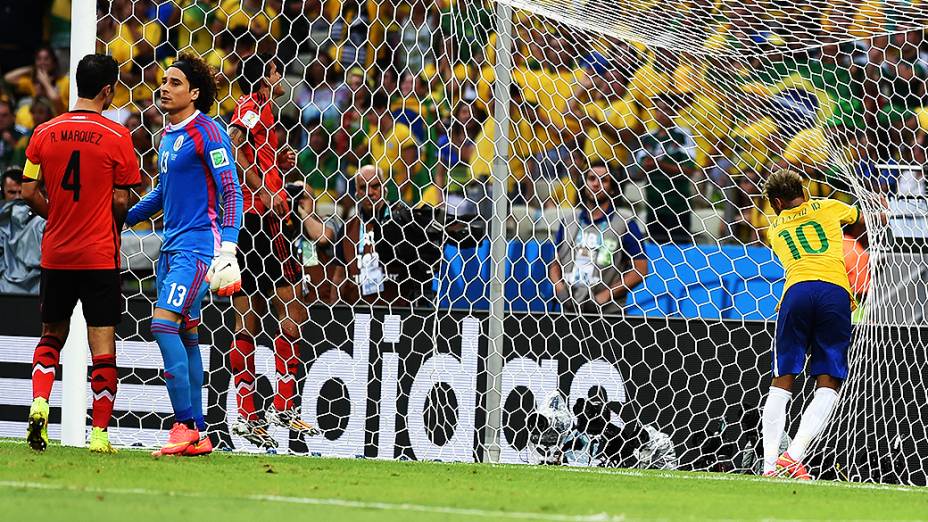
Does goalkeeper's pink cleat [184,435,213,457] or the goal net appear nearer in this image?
goalkeeper's pink cleat [184,435,213,457]

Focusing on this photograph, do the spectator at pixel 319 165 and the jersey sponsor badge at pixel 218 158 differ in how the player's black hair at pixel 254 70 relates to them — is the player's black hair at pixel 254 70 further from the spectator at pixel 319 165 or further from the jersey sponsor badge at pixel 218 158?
the jersey sponsor badge at pixel 218 158

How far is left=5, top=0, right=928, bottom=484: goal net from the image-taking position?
687 cm

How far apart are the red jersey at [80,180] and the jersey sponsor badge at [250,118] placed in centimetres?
149

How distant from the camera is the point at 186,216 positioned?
520cm

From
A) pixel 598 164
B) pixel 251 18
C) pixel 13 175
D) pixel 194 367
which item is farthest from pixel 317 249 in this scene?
pixel 13 175

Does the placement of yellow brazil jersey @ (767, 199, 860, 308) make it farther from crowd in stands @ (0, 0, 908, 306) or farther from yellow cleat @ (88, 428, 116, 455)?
yellow cleat @ (88, 428, 116, 455)

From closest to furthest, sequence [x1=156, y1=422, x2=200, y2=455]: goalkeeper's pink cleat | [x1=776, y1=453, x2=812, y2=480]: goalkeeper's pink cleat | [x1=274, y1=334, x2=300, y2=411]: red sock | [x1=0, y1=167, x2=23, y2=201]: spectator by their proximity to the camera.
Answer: [x1=156, y1=422, x2=200, y2=455]: goalkeeper's pink cleat < [x1=776, y1=453, x2=812, y2=480]: goalkeeper's pink cleat < [x1=274, y1=334, x2=300, y2=411]: red sock < [x1=0, y1=167, x2=23, y2=201]: spectator

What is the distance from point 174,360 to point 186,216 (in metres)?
0.57

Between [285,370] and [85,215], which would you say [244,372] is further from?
[85,215]

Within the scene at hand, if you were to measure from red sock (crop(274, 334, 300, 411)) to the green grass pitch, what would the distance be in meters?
1.04

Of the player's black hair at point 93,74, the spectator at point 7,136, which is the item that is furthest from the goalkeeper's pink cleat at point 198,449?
the spectator at point 7,136

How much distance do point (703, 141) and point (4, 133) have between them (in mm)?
4852

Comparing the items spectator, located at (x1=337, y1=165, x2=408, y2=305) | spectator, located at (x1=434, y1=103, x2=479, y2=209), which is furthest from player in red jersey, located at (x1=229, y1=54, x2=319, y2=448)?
spectator, located at (x1=434, y1=103, x2=479, y2=209)

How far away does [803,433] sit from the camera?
618cm
